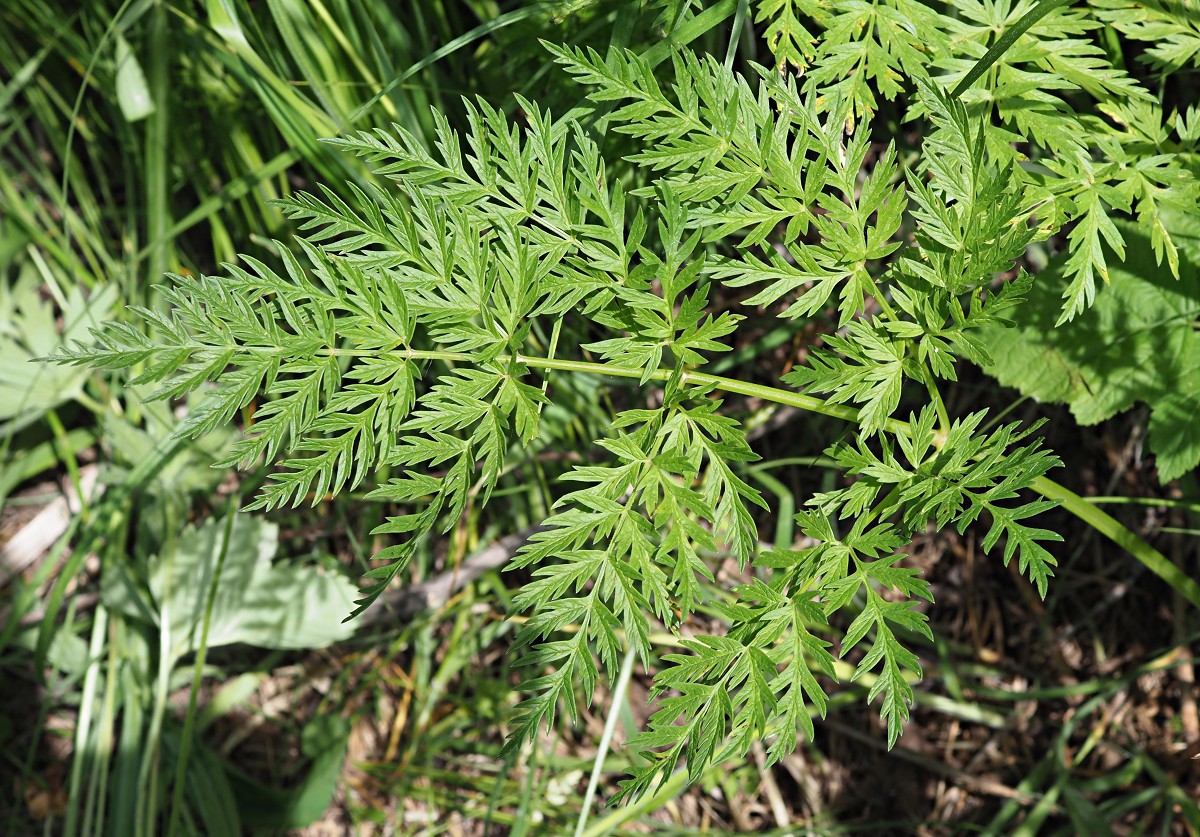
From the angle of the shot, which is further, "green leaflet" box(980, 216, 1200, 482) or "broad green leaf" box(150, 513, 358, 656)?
"broad green leaf" box(150, 513, 358, 656)

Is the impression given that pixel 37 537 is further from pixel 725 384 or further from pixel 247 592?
pixel 725 384

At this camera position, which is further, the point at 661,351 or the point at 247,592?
the point at 247,592

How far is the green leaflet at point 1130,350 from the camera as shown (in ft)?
5.32

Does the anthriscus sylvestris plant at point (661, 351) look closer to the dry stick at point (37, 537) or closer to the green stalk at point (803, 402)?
the green stalk at point (803, 402)

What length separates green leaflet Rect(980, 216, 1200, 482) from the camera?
1621mm

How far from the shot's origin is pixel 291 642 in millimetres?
2367

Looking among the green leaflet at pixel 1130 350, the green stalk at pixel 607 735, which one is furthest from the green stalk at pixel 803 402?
the green stalk at pixel 607 735

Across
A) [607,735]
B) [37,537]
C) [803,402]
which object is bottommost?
[607,735]

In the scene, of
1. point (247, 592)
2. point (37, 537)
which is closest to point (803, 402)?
point (247, 592)

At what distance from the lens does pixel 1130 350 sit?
170cm

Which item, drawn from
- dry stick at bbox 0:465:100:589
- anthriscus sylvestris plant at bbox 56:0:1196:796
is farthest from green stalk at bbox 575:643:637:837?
dry stick at bbox 0:465:100:589

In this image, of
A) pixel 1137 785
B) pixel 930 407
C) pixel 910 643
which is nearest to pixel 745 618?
pixel 930 407

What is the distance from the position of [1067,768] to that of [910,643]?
0.44 m

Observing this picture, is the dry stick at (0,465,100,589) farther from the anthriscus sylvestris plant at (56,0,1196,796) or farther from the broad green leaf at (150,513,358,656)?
the anthriscus sylvestris plant at (56,0,1196,796)
